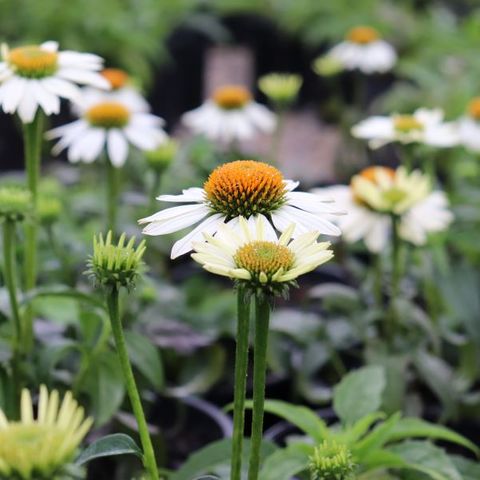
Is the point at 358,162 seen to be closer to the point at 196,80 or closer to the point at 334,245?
the point at 334,245

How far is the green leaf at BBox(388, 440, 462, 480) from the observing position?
2.64ft

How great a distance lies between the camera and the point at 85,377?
0.97m

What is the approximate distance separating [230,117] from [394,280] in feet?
2.20

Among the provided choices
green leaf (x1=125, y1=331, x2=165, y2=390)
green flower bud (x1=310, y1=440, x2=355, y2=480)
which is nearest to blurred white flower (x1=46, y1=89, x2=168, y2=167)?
green leaf (x1=125, y1=331, x2=165, y2=390)

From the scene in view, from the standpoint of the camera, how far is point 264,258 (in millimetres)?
569

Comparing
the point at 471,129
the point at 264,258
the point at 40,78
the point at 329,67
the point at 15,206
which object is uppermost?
the point at 329,67

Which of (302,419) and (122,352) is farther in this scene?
(302,419)

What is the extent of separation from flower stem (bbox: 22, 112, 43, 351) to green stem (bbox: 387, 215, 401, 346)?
1.36 feet

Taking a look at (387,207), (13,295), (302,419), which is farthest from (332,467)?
(387,207)

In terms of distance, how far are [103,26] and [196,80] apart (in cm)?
64

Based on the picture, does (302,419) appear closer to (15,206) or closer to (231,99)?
(15,206)

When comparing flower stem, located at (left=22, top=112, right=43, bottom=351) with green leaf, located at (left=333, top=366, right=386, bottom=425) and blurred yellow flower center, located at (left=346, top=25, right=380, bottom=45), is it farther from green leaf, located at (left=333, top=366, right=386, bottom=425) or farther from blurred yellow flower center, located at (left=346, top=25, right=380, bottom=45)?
blurred yellow flower center, located at (left=346, top=25, right=380, bottom=45)

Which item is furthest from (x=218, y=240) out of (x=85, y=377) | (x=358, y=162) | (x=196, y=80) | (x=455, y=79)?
(x=196, y=80)

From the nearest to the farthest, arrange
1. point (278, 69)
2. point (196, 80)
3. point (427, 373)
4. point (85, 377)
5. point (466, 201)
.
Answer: point (85, 377) < point (427, 373) < point (466, 201) < point (196, 80) < point (278, 69)
